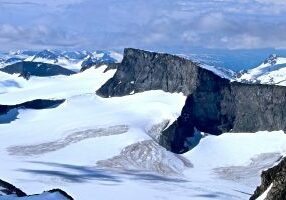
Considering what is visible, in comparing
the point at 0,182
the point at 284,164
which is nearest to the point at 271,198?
the point at 284,164

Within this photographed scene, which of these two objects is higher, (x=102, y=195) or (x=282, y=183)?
(x=282, y=183)

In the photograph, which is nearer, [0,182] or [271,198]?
[271,198]

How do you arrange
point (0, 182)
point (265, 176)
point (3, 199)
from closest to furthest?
point (265, 176) < point (3, 199) < point (0, 182)

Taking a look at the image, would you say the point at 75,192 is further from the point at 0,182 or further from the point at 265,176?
the point at 265,176

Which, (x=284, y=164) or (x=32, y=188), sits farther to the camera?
(x=32, y=188)

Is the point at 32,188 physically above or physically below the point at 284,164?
below

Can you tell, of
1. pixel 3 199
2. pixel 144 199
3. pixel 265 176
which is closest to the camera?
pixel 265 176

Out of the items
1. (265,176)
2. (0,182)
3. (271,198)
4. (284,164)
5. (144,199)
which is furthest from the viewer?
(144,199)

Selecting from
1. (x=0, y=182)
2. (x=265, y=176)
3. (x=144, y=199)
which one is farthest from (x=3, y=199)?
(x=144, y=199)

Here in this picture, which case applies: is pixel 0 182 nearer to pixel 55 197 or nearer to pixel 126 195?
pixel 55 197
